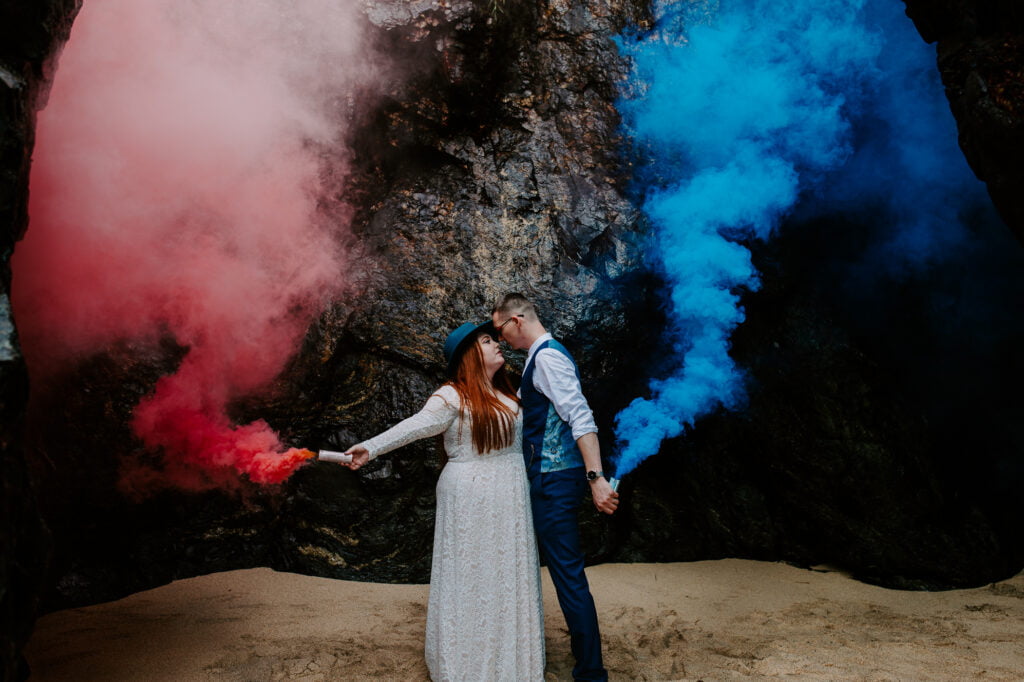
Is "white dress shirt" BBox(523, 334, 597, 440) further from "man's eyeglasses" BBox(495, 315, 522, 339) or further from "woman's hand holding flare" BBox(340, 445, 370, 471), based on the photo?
"woman's hand holding flare" BBox(340, 445, 370, 471)

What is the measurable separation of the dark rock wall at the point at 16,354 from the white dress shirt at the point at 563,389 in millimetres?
2387

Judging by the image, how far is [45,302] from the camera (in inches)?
181

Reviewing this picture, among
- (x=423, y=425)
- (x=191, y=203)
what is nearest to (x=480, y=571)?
(x=423, y=425)

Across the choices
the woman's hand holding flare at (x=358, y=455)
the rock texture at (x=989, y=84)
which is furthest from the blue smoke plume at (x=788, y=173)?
the woman's hand holding flare at (x=358, y=455)

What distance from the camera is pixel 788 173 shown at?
18.7 feet

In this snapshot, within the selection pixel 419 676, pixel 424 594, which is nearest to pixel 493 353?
pixel 419 676

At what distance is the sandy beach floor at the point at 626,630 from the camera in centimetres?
378

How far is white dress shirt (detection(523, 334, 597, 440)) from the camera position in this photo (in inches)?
139

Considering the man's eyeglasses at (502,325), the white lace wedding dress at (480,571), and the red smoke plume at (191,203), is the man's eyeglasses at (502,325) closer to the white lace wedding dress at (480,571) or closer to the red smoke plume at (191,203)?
the white lace wedding dress at (480,571)

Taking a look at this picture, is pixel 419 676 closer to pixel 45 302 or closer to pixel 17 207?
pixel 17 207

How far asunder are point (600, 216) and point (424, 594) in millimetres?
3509

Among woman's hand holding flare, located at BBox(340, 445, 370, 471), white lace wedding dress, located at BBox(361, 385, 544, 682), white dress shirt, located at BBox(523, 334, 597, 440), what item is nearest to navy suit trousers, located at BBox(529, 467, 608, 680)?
white lace wedding dress, located at BBox(361, 385, 544, 682)

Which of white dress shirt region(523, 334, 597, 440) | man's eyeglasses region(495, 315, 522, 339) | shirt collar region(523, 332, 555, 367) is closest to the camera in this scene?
white dress shirt region(523, 334, 597, 440)

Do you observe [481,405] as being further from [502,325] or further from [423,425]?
[502,325]
